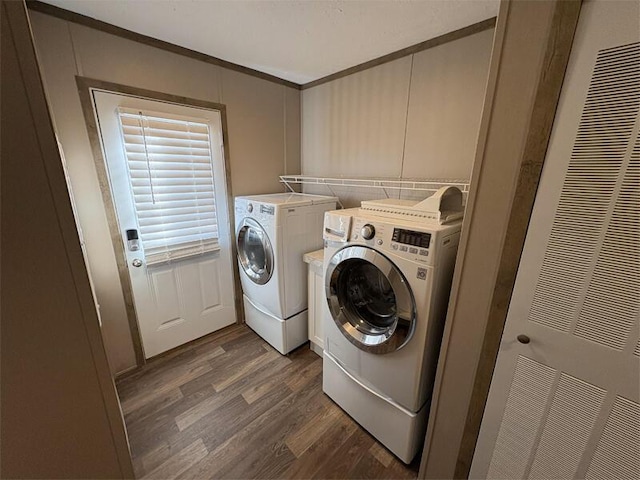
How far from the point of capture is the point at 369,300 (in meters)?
1.52

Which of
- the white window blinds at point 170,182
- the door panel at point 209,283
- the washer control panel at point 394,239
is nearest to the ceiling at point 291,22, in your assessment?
the white window blinds at point 170,182

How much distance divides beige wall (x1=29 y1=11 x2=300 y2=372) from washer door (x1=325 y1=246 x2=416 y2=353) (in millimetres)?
1351

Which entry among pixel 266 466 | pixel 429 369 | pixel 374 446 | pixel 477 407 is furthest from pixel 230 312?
pixel 477 407

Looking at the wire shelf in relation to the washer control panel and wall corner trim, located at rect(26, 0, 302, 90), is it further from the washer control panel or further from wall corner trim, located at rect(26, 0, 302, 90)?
wall corner trim, located at rect(26, 0, 302, 90)

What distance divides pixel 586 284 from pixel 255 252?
6.39ft

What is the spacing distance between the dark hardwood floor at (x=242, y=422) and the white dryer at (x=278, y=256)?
275 mm

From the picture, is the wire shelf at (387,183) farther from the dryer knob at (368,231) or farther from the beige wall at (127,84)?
the dryer knob at (368,231)

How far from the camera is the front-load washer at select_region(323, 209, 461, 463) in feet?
3.67

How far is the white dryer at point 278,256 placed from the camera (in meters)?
1.89

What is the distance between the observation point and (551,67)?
71 cm

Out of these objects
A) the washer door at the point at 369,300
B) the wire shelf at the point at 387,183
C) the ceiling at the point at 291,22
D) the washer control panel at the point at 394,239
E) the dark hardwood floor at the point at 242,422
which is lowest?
the dark hardwood floor at the point at 242,422

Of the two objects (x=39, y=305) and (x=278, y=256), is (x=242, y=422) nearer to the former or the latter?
(x=278, y=256)

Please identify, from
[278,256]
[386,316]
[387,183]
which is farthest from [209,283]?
[387,183]

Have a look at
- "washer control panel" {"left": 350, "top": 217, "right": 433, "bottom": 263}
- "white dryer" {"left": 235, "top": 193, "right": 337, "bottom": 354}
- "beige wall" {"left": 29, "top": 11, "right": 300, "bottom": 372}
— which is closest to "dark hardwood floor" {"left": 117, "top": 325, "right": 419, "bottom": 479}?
"white dryer" {"left": 235, "top": 193, "right": 337, "bottom": 354}
